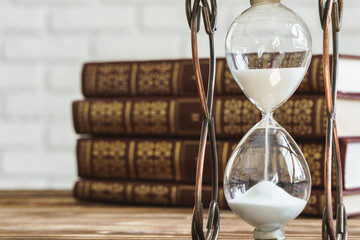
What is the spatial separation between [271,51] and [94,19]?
2.88 feet

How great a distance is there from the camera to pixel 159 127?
1037mm

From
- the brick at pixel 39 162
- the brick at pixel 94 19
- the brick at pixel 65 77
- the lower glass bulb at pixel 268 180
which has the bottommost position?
the brick at pixel 39 162

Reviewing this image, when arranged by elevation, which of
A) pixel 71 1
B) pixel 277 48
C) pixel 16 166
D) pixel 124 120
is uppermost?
pixel 71 1

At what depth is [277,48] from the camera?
0.63 meters

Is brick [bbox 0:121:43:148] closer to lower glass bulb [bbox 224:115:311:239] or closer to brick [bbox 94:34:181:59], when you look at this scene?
brick [bbox 94:34:181:59]

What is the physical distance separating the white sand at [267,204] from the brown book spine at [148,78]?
14.5 inches

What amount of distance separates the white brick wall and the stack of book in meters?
0.34

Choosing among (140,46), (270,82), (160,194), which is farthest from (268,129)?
(140,46)

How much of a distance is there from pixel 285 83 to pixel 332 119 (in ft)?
0.20

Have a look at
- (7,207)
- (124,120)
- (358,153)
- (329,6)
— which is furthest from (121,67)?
(329,6)

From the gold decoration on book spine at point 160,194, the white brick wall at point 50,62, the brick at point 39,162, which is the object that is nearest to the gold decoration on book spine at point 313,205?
the gold decoration on book spine at point 160,194

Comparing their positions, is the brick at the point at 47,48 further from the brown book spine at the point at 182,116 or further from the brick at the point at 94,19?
the brown book spine at the point at 182,116

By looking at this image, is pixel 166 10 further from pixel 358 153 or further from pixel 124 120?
pixel 358 153

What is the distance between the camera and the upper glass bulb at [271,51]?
63cm
